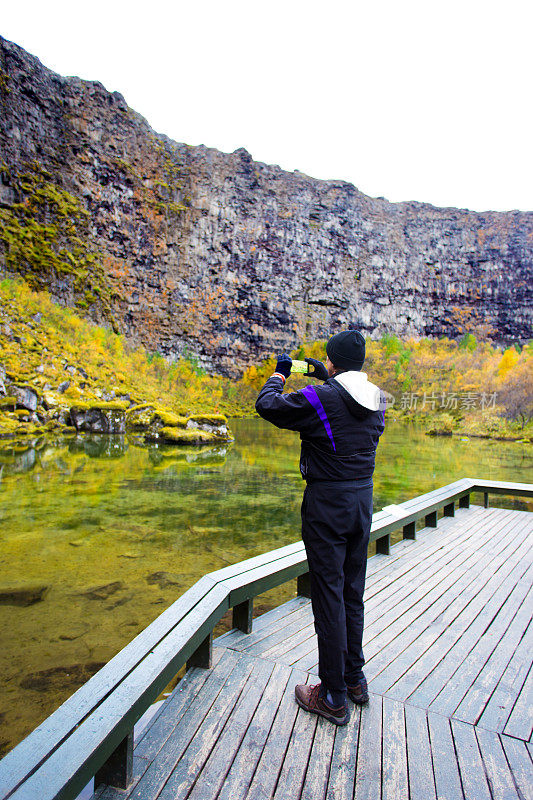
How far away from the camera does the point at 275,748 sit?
198 centimetres

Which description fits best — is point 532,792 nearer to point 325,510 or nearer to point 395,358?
point 325,510

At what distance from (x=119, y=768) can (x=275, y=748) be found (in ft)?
2.23

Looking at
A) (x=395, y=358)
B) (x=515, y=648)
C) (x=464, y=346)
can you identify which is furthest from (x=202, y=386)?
(x=515, y=648)

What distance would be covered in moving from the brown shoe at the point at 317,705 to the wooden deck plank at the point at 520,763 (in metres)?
0.72

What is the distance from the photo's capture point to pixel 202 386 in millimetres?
60844

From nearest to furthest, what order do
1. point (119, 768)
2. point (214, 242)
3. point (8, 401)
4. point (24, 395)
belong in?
point (119, 768)
point (8, 401)
point (24, 395)
point (214, 242)

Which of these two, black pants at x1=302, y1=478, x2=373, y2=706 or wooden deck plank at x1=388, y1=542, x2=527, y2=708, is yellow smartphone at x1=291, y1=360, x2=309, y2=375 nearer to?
black pants at x1=302, y1=478, x2=373, y2=706

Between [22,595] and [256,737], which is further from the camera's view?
[22,595]

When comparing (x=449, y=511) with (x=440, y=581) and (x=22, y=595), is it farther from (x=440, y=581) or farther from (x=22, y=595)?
(x=22, y=595)

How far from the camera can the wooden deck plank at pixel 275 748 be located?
176cm

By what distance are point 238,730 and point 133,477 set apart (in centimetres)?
1016

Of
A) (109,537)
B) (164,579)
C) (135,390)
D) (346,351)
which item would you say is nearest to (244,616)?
(346,351)

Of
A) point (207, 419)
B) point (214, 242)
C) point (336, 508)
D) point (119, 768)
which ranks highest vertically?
point (214, 242)

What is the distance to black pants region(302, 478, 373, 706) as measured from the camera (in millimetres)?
2135
